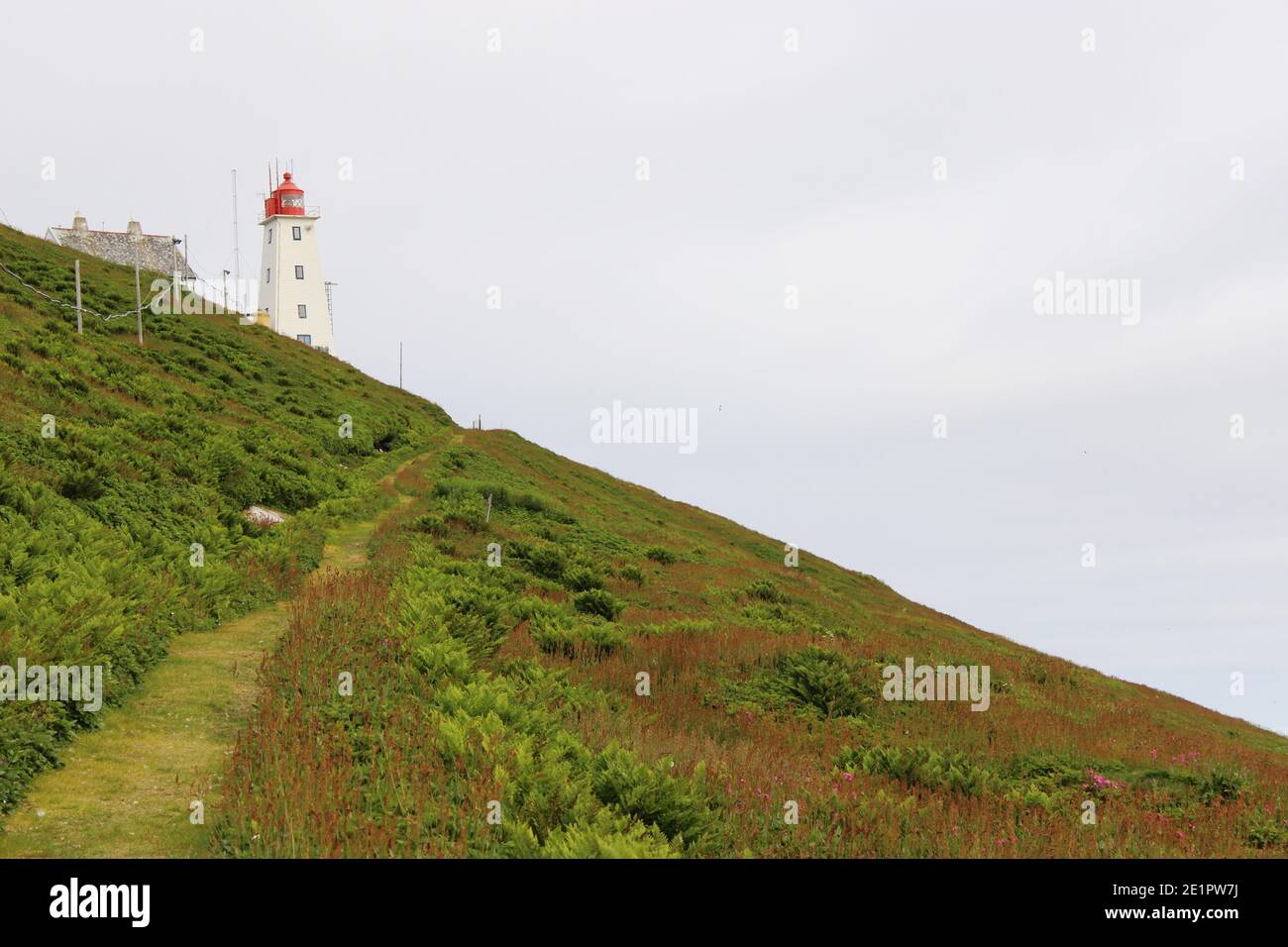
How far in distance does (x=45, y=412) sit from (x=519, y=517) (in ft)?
38.6

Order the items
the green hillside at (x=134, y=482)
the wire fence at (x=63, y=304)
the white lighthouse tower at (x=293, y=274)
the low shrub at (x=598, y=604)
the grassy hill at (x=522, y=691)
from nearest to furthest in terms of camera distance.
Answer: the grassy hill at (x=522, y=691) < the green hillside at (x=134, y=482) < the low shrub at (x=598, y=604) < the wire fence at (x=63, y=304) < the white lighthouse tower at (x=293, y=274)

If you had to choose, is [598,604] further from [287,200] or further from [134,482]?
[287,200]

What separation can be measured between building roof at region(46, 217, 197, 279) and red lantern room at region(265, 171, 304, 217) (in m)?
8.31

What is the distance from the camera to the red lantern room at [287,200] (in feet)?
224

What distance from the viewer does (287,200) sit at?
68375 millimetres

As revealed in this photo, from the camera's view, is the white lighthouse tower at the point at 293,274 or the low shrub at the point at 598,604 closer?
the low shrub at the point at 598,604

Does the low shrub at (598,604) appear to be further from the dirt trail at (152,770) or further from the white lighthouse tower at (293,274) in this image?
the white lighthouse tower at (293,274)

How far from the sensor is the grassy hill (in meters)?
6.65

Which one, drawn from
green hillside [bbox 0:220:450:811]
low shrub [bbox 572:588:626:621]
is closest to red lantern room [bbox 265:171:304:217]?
green hillside [bbox 0:220:450:811]

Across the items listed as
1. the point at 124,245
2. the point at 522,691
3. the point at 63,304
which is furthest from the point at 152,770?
the point at 124,245

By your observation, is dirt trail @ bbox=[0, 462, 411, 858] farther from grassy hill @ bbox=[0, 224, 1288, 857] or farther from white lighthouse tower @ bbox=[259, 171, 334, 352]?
white lighthouse tower @ bbox=[259, 171, 334, 352]

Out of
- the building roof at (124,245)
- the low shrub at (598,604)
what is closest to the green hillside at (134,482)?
A: the low shrub at (598,604)

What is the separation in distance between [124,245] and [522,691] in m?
76.0

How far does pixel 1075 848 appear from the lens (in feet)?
23.2
